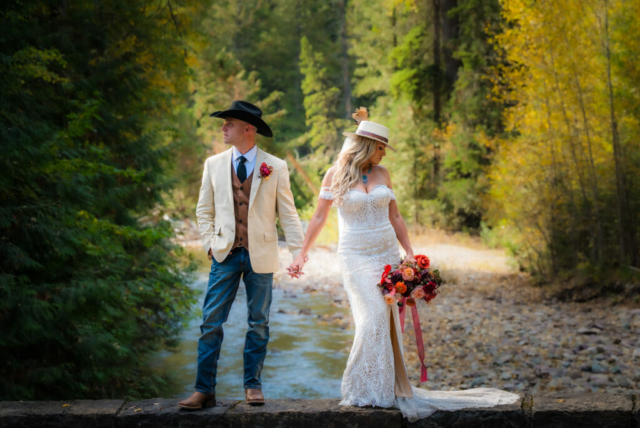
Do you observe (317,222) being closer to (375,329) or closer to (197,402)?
(375,329)

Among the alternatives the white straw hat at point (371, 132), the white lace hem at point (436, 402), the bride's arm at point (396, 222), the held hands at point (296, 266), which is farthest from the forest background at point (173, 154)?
the white lace hem at point (436, 402)

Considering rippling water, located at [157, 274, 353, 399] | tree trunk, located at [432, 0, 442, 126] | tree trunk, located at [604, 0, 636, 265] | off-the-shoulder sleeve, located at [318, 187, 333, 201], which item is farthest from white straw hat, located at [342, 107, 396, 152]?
tree trunk, located at [432, 0, 442, 126]

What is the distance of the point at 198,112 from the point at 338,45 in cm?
1797

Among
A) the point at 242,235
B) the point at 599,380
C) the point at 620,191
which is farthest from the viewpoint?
the point at 620,191

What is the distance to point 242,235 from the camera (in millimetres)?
4109

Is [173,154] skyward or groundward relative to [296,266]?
skyward

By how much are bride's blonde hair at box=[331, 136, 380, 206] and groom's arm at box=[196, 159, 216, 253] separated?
0.82 metres

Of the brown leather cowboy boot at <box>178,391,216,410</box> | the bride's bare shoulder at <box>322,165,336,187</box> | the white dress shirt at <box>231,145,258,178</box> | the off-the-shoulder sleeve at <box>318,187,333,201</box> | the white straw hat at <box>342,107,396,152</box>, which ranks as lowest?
the brown leather cowboy boot at <box>178,391,216,410</box>

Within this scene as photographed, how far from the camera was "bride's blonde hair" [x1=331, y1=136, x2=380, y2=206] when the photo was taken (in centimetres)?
420

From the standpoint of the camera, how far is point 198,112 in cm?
2539

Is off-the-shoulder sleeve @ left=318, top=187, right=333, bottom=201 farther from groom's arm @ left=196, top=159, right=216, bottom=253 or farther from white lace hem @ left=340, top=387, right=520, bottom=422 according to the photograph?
white lace hem @ left=340, top=387, right=520, bottom=422

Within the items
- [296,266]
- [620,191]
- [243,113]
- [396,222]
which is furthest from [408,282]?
[620,191]

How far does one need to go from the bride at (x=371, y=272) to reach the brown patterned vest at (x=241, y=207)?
1.24 ft

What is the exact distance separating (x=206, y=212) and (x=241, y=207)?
25 centimetres
